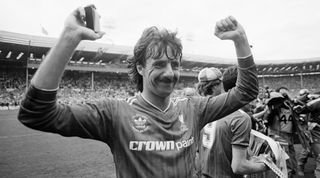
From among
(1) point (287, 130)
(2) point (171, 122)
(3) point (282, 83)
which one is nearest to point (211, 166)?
(2) point (171, 122)

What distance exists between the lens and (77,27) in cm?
115

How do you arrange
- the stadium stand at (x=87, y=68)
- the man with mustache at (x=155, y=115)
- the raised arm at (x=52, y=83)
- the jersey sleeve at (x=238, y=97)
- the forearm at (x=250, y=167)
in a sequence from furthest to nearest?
the stadium stand at (x=87, y=68), the forearm at (x=250, y=167), the jersey sleeve at (x=238, y=97), the man with mustache at (x=155, y=115), the raised arm at (x=52, y=83)

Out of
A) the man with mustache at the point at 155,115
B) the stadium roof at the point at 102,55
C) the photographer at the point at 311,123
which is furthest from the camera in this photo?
the stadium roof at the point at 102,55

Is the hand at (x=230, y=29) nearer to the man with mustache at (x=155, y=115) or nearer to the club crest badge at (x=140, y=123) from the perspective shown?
the man with mustache at (x=155, y=115)

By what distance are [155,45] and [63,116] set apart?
731 mm

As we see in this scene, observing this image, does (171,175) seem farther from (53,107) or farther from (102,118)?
(53,107)

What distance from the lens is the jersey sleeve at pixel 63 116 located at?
1.12 m

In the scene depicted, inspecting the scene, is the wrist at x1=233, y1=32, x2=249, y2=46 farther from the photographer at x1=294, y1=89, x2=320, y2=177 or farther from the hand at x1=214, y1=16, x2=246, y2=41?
the photographer at x1=294, y1=89, x2=320, y2=177

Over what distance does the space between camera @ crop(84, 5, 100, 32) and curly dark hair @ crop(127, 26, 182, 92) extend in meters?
0.47

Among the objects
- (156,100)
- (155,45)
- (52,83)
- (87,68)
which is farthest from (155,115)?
(87,68)

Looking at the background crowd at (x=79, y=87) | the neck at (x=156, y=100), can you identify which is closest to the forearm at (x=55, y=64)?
the neck at (x=156, y=100)

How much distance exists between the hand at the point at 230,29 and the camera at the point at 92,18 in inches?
29.7

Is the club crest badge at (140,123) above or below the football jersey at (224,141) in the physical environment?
above

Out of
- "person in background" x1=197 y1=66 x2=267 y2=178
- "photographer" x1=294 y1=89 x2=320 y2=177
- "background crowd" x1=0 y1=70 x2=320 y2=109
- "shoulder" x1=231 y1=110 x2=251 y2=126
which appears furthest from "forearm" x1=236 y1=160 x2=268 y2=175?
"background crowd" x1=0 y1=70 x2=320 y2=109
